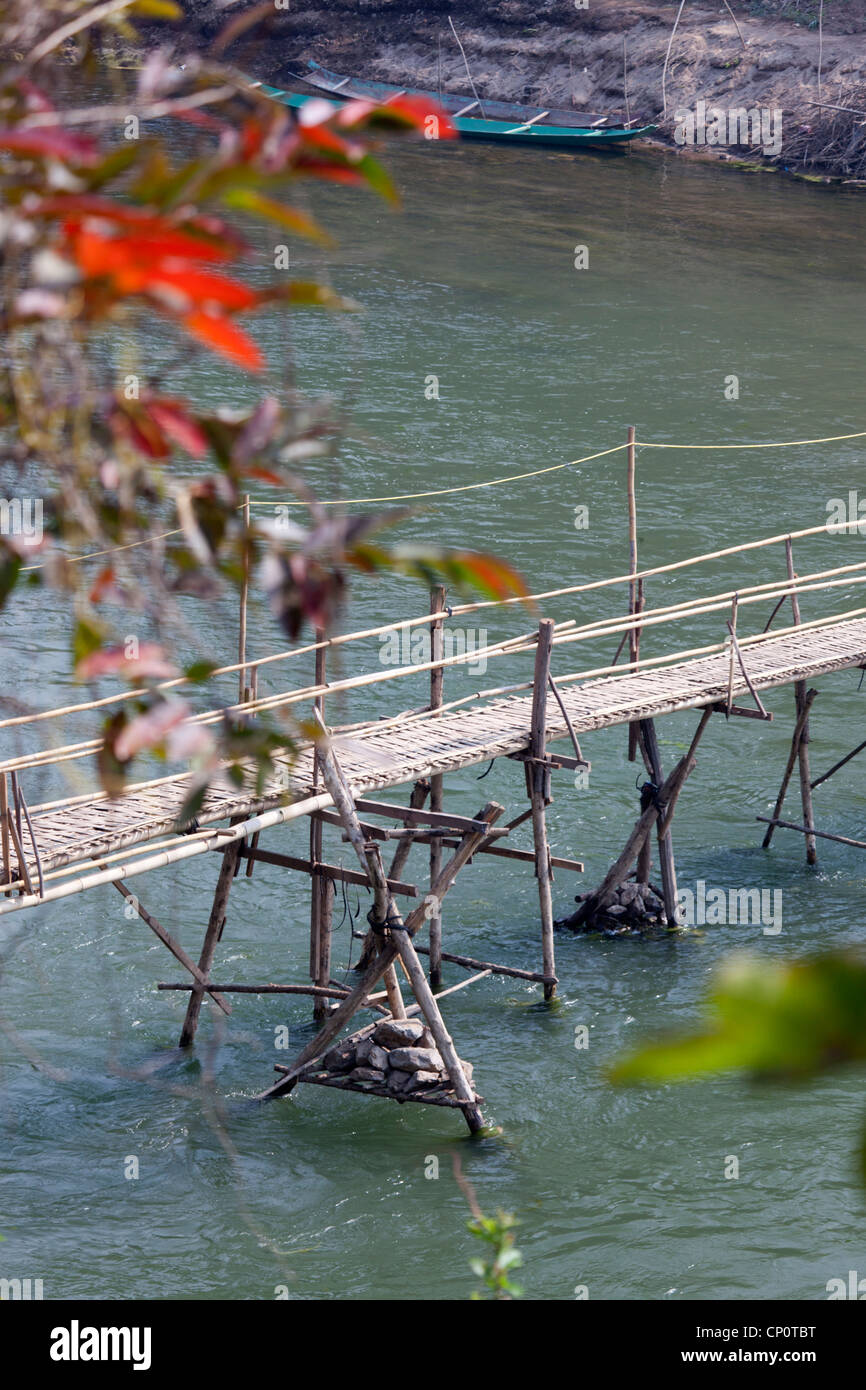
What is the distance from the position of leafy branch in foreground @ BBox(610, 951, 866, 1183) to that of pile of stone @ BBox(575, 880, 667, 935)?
41.4 ft

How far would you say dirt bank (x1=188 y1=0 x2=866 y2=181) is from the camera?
3900cm

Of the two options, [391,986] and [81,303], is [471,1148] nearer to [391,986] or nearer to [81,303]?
[391,986]

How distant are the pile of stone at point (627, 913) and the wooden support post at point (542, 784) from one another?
147 cm

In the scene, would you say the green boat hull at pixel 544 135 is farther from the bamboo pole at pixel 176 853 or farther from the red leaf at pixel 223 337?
the red leaf at pixel 223 337

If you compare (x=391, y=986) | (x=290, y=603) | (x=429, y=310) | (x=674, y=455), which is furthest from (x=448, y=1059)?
(x=429, y=310)

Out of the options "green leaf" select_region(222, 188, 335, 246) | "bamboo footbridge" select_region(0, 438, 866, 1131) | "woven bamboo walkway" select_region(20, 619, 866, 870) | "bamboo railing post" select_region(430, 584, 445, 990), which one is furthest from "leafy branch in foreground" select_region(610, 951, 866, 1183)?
"bamboo railing post" select_region(430, 584, 445, 990)

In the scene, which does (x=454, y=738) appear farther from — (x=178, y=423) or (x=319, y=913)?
Result: (x=178, y=423)

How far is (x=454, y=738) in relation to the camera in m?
11.5

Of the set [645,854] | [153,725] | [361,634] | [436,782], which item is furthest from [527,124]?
[153,725]

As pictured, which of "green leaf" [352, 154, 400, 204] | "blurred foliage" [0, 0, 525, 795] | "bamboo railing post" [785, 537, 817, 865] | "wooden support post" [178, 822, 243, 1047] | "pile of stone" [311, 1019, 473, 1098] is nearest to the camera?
"blurred foliage" [0, 0, 525, 795]

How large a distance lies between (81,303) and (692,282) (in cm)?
3221

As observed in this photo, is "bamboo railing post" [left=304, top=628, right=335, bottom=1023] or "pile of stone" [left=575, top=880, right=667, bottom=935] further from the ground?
"bamboo railing post" [left=304, top=628, right=335, bottom=1023]

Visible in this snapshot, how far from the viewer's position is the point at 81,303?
1894 mm

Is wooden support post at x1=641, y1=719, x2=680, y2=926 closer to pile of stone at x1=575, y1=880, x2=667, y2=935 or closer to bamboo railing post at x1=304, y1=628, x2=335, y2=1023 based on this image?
pile of stone at x1=575, y1=880, x2=667, y2=935
